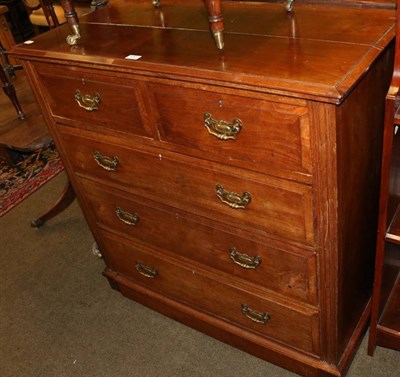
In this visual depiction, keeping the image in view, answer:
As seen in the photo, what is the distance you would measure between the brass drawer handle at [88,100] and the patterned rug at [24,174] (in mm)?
1483

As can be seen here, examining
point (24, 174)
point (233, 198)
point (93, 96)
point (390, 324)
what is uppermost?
point (93, 96)

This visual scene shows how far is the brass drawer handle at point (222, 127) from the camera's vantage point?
1.16 metres

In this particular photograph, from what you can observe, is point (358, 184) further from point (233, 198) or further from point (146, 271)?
point (146, 271)

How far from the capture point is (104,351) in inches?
75.2

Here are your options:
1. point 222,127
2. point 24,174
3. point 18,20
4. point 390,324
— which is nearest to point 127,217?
point 222,127

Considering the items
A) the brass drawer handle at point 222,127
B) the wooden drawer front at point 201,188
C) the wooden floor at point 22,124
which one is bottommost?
the wooden floor at point 22,124

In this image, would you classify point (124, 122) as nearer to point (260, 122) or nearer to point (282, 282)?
point (260, 122)

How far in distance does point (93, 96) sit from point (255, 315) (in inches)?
35.3

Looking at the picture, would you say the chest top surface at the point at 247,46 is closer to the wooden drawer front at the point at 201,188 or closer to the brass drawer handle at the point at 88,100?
the brass drawer handle at the point at 88,100

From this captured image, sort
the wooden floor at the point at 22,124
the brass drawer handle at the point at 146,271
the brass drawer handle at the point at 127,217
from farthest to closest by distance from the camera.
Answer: the wooden floor at the point at 22,124
the brass drawer handle at the point at 146,271
the brass drawer handle at the point at 127,217

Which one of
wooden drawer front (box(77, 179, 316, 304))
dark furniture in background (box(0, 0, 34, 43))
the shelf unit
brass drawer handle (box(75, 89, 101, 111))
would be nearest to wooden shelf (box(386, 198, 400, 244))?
the shelf unit

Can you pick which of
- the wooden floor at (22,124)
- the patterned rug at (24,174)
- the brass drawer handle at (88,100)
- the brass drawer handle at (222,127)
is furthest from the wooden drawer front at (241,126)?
the wooden floor at (22,124)

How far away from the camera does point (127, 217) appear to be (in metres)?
1.74

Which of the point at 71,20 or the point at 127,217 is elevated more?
the point at 71,20
